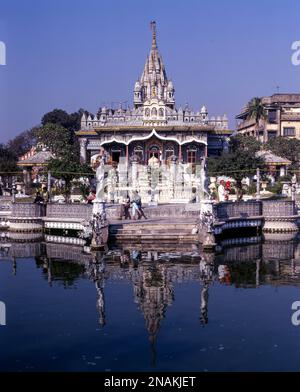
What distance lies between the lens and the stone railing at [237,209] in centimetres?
2314

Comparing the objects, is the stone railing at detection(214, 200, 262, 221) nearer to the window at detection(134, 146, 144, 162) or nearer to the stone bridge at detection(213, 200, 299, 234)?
the stone bridge at detection(213, 200, 299, 234)

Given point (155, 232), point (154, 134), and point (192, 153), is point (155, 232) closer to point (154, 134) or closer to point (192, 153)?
point (154, 134)

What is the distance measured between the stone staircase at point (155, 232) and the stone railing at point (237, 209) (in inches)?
69.9

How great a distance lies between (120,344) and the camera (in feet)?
32.3

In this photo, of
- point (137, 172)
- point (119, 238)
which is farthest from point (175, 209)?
point (137, 172)

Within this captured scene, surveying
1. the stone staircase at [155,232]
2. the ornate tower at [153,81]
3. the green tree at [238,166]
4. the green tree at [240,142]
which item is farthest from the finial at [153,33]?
the stone staircase at [155,232]

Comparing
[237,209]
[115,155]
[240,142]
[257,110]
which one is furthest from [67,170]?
[257,110]

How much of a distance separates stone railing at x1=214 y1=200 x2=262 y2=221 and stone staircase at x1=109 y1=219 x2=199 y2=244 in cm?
178

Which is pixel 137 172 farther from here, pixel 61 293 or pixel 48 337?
pixel 48 337

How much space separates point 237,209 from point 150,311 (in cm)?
1283

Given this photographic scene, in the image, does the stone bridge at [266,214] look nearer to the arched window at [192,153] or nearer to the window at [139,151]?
the arched window at [192,153]

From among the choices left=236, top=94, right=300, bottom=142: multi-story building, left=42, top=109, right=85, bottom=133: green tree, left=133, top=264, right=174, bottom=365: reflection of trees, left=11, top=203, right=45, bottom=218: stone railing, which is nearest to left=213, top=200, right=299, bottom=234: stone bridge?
left=11, top=203, right=45, bottom=218: stone railing
